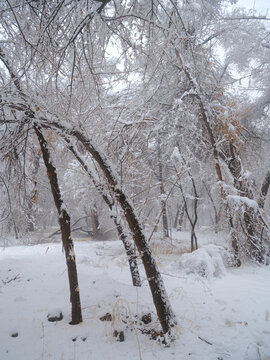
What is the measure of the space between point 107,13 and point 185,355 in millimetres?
4230

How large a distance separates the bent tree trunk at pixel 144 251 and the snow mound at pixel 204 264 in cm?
300

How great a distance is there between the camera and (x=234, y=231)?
20.3 ft

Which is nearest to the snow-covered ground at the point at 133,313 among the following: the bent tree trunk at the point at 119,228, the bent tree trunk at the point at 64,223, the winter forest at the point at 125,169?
the winter forest at the point at 125,169

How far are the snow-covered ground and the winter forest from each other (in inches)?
0.9

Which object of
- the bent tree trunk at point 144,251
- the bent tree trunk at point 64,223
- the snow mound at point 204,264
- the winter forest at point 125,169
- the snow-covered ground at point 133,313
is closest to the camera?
the winter forest at point 125,169

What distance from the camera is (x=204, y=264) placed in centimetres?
581

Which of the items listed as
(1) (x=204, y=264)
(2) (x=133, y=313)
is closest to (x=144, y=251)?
(2) (x=133, y=313)

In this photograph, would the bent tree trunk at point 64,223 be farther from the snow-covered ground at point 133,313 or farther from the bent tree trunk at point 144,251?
the snow-covered ground at point 133,313

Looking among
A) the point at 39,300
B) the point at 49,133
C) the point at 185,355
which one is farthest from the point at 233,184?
the point at 39,300

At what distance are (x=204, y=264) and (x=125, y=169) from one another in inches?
160

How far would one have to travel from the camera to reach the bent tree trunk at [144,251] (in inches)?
116

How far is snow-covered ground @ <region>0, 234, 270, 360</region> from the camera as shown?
2812 mm

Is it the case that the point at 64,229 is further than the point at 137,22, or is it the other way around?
the point at 64,229

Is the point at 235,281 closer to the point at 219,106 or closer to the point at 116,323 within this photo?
the point at 116,323
